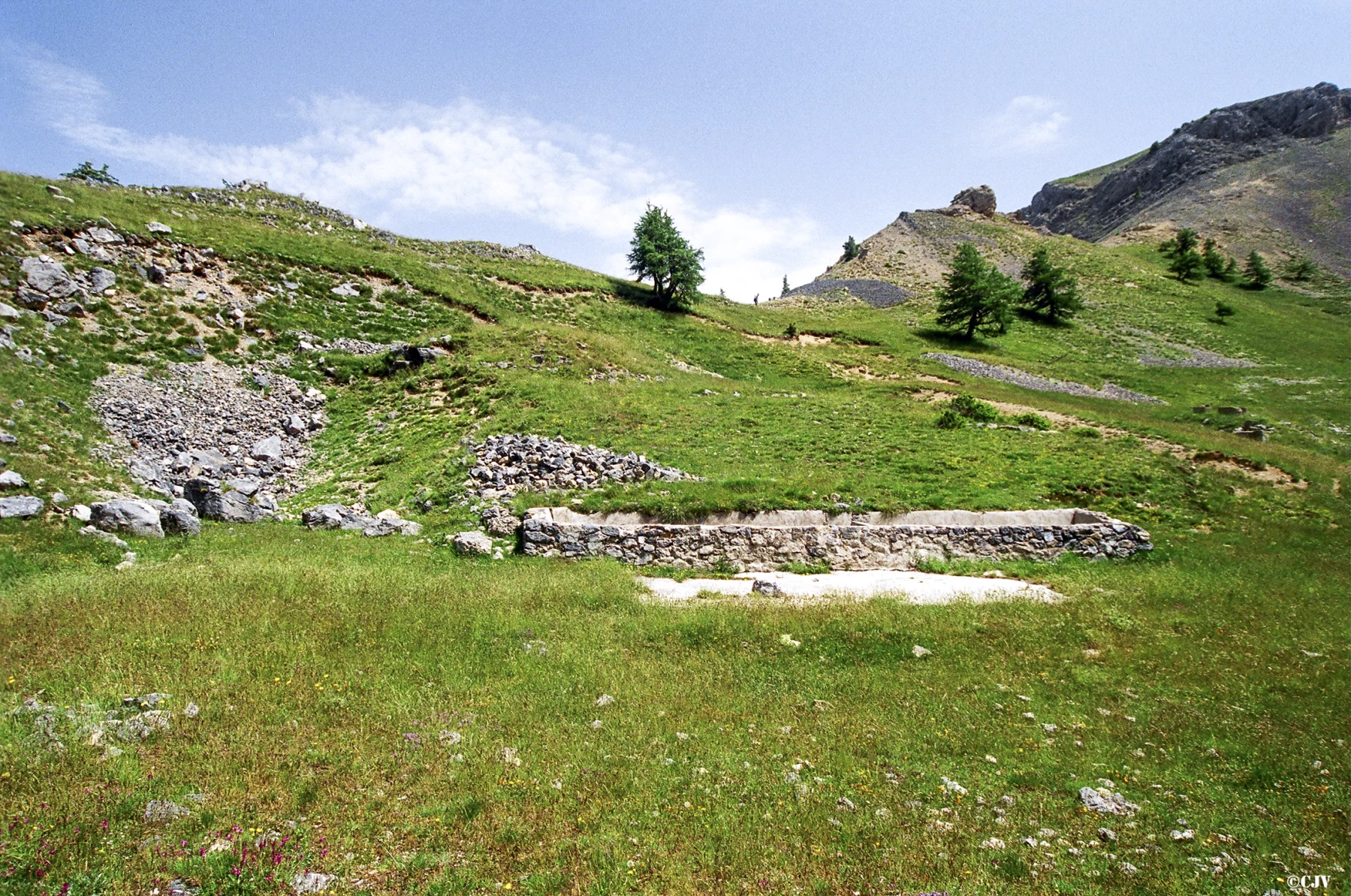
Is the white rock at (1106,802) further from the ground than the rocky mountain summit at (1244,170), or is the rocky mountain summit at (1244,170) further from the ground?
the rocky mountain summit at (1244,170)

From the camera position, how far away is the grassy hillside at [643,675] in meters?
6.03

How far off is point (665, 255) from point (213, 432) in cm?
3930

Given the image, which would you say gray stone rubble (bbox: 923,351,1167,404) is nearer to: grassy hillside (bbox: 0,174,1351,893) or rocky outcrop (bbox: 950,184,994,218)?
grassy hillside (bbox: 0,174,1351,893)

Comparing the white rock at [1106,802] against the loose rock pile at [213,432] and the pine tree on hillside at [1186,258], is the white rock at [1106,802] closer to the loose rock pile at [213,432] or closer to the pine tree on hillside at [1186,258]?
the loose rock pile at [213,432]

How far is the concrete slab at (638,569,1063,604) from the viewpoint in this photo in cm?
1480

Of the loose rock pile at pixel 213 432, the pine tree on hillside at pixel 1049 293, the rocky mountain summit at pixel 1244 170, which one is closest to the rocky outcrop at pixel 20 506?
the loose rock pile at pixel 213 432

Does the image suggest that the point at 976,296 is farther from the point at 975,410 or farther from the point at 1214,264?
the point at 1214,264

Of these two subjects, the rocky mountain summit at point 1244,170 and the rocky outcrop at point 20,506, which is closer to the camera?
the rocky outcrop at point 20,506

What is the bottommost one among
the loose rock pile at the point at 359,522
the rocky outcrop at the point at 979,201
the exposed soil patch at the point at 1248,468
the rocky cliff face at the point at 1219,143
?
the exposed soil patch at the point at 1248,468

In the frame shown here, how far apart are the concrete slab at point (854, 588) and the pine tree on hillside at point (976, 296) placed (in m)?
48.7

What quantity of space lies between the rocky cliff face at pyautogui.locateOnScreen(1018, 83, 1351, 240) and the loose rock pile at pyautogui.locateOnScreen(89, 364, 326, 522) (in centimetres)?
16983

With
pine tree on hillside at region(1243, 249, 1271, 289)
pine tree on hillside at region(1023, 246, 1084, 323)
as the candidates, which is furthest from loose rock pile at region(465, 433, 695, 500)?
pine tree on hillside at region(1243, 249, 1271, 289)

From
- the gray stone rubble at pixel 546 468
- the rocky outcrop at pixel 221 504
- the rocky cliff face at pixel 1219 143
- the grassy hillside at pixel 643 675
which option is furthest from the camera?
the rocky cliff face at pixel 1219 143

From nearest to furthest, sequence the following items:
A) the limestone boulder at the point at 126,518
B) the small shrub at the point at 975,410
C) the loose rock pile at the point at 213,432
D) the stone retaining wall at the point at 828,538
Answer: the limestone boulder at the point at 126,518
the stone retaining wall at the point at 828,538
the loose rock pile at the point at 213,432
the small shrub at the point at 975,410
